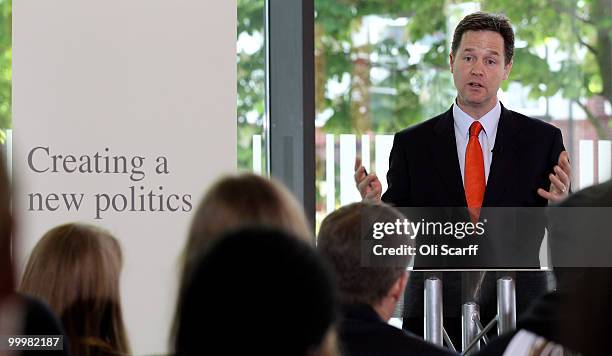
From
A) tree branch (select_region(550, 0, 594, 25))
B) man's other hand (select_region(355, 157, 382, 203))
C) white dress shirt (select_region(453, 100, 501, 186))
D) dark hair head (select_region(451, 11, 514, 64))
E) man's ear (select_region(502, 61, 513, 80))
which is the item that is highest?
tree branch (select_region(550, 0, 594, 25))

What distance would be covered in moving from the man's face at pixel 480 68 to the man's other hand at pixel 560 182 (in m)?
0.38

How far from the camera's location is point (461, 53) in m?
4.40

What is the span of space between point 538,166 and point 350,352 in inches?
91.9

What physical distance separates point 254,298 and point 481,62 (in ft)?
10.8

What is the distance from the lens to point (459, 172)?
4.37 metres

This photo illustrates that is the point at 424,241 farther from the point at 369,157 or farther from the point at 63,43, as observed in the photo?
the point at 63,43

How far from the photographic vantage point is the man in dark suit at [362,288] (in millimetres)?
2240

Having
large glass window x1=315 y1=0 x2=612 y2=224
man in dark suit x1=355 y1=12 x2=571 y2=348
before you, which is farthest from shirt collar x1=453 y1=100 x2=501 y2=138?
large glass window x1=315 y1=0 x2=612 y2=224

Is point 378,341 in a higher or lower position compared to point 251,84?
lower

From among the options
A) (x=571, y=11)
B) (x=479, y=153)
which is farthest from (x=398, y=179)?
(x=571, y=11)

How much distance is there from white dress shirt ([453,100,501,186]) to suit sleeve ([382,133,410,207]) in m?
0.24

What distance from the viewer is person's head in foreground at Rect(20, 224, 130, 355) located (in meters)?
2.52

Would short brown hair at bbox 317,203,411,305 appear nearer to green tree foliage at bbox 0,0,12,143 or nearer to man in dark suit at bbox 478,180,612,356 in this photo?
man in dark suit at bbox 478,180,612,356

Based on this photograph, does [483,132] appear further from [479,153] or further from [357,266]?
[357,266]
